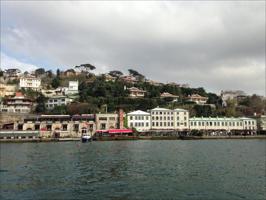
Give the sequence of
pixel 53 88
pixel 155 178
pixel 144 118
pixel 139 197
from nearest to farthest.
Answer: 1. pixel 139 197
2. pixel 155 178
3. pixel 144 118
4. pixel 53 88

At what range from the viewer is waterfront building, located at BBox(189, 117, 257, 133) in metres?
113

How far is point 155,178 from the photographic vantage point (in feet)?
89.6

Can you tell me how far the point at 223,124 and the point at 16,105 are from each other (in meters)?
69.6

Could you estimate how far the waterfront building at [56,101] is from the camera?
4852 inches

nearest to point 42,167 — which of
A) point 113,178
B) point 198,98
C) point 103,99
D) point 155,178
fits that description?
point 113,178

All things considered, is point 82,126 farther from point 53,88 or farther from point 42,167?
point 42,167

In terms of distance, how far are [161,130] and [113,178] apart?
81131 mm

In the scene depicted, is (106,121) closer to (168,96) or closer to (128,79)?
(168,96)

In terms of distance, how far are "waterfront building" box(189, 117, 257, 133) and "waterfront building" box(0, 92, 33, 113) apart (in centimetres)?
5587

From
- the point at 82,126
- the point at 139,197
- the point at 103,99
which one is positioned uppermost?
the point at 103,99

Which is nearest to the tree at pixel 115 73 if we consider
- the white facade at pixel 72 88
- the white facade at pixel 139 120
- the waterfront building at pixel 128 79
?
the waterfront building at pixel 128 79

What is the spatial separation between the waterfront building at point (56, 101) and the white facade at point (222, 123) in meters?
43.3

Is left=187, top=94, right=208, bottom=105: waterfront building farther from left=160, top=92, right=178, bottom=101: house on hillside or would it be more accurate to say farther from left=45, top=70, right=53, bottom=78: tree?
left=45, top=70, right=53, bottom=78: tree

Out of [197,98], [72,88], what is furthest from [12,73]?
Result: [197,98]
